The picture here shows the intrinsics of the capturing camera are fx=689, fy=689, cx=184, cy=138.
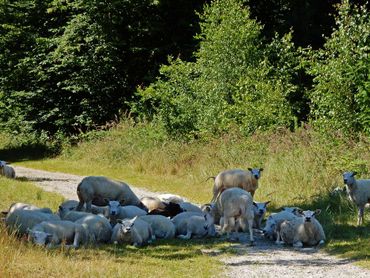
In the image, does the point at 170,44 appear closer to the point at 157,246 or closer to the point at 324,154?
the point at 324,154

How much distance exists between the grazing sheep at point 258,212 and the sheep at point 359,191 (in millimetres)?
1921

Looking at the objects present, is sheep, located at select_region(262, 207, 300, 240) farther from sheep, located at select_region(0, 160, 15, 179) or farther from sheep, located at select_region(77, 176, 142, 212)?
sheep, located at select_region(0, 160, 15, 179)

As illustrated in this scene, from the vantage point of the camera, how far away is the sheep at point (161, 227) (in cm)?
1332

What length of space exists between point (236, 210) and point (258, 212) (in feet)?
2.85

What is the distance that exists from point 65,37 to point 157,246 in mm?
23627

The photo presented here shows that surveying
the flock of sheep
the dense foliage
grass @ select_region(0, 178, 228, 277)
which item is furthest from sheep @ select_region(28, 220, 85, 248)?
the dense foliage

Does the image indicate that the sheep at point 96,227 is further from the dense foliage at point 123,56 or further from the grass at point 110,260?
the dense foliage at point 123,56

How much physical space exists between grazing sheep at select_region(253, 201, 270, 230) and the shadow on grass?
19.9m

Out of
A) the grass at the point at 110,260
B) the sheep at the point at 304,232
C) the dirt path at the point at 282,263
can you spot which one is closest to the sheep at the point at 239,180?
the dirt path at the point at 282,263

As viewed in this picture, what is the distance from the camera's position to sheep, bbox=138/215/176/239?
13322 millimetres

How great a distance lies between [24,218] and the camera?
41.4 ft

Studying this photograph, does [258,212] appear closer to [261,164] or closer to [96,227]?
[96,227]

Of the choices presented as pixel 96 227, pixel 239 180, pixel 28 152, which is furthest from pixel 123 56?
pixel 96 227

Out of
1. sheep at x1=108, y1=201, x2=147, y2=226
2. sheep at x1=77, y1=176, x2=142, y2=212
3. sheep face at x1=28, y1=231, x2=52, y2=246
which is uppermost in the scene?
sheep at x1=77, y1=176, x2=142, y2=212
